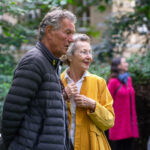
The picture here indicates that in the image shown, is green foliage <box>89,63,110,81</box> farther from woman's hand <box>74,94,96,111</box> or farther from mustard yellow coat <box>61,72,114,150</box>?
woman's hand <box>74,94,96,111</box>

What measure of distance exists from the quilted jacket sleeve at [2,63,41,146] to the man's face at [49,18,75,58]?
1.07 feet

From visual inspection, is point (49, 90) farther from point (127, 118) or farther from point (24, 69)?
point (127, 118)

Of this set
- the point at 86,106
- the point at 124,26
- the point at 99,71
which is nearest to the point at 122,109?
the point at 99,71

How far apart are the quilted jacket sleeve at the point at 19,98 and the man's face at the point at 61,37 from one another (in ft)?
1.07

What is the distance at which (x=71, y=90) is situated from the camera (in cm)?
318

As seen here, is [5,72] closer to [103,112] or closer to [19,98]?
[103,112]

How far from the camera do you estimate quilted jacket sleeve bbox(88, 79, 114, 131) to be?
3129mm

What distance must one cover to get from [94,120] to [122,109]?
2706 millimetres

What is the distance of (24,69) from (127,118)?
3839 millimetres

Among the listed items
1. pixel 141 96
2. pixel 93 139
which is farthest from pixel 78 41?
pixel 141 96

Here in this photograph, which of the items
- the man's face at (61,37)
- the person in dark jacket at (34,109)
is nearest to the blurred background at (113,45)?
the man's face at (61,37)

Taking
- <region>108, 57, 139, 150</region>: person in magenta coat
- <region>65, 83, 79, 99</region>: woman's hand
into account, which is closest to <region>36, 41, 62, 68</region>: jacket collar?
<region>65, 83, 79, 99</region>: woman's hand

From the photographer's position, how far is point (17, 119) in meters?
2.24

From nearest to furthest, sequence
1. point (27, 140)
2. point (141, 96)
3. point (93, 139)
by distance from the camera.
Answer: point (27, 140)
point (93, 139)
point (141, 96)
